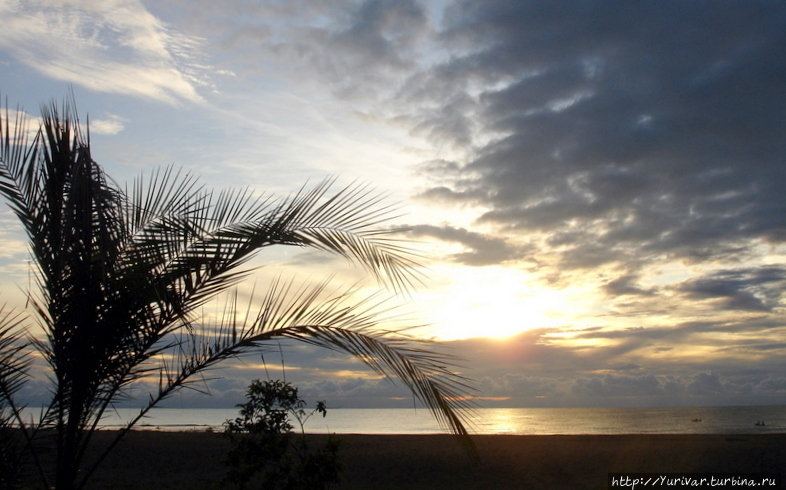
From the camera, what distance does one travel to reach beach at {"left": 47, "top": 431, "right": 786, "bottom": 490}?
1462cm

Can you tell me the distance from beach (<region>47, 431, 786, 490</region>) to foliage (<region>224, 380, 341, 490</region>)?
7.65 metres

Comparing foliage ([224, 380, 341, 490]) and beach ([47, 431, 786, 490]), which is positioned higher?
foliage ([224, 380, 341, 490])

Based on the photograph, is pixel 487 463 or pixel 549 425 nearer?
pixel 487 463

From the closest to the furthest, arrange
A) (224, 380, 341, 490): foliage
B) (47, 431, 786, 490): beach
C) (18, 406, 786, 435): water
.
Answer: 1. (224, 380, 341, 490): foliage
2. (47, 431, 786, 490): beach
3. (18, 406, 786, 435): water

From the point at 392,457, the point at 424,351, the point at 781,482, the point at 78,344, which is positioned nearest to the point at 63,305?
the point at 78,344

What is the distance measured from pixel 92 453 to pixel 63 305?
693 inches

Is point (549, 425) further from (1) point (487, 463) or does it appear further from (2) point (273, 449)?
(2) point (273, 449)

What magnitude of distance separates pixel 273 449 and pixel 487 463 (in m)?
11.4

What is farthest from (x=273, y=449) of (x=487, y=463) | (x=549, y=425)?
(x=549, y=425)

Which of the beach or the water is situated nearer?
the beach

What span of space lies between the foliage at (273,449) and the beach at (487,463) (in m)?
7.65

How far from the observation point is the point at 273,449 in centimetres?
667

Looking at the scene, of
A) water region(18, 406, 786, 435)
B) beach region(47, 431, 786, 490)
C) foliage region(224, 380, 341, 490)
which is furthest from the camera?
water region(18, 406, 786, 435)

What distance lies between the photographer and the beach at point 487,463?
14.6 metres
